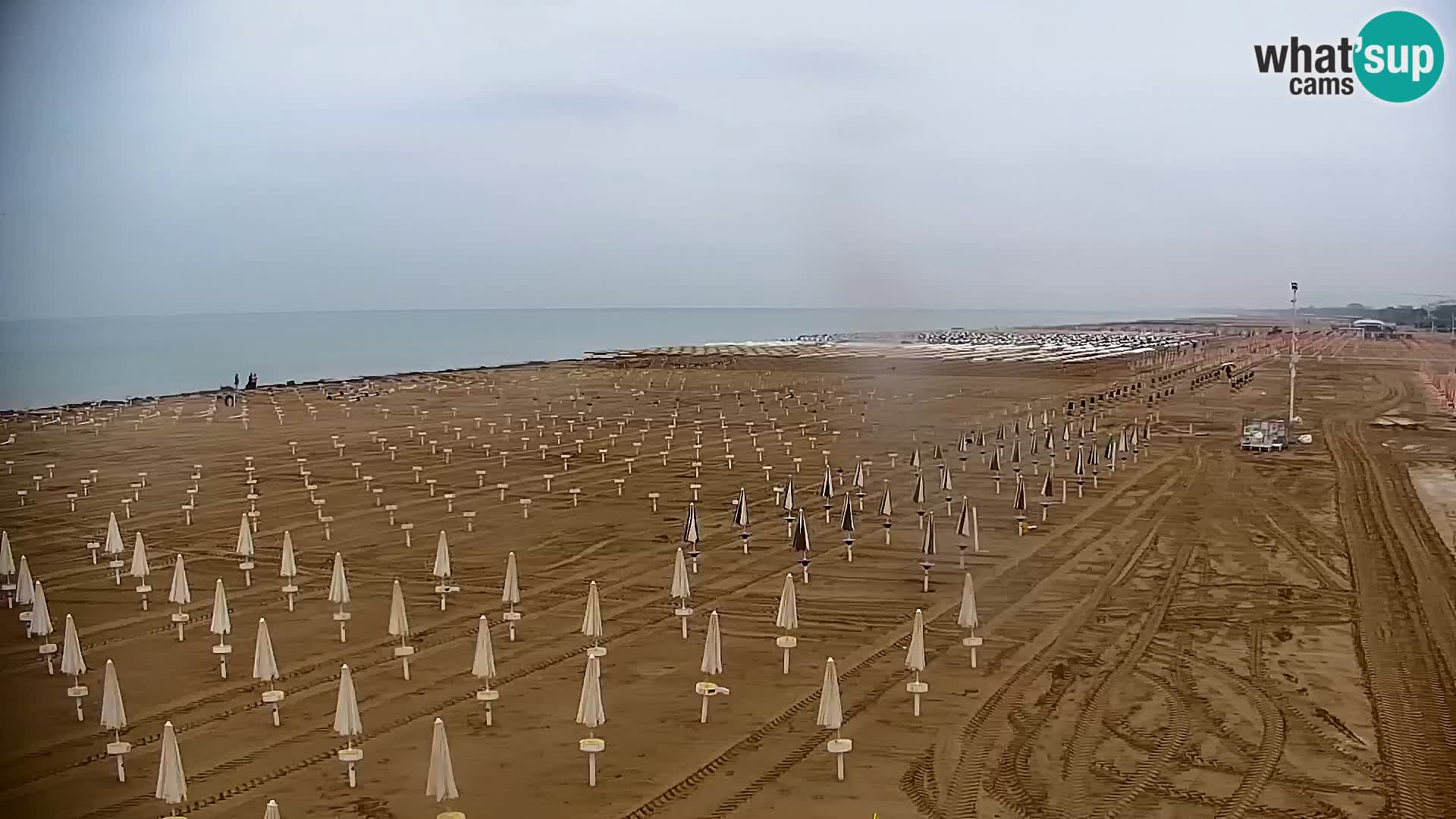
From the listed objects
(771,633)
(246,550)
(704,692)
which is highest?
(246,550)

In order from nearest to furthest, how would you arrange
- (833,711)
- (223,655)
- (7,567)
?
(833,711) < (223,655) < (7,567)

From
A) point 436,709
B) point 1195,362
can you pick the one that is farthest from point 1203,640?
point 1195,362

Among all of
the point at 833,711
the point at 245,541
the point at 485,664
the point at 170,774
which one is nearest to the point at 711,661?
the point at 833,711

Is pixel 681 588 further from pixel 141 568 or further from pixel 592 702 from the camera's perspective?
pixel 141 568

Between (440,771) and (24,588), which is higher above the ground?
(24,588)

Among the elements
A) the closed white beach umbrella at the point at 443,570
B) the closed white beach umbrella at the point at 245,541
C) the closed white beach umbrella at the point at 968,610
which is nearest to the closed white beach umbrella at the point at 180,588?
the closed white beach umbrella at the point at 245,541

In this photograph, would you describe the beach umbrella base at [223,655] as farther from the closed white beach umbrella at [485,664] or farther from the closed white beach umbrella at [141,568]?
the closed white beach umbrella at [485,664]

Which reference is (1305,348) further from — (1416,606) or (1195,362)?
(1416,606)
